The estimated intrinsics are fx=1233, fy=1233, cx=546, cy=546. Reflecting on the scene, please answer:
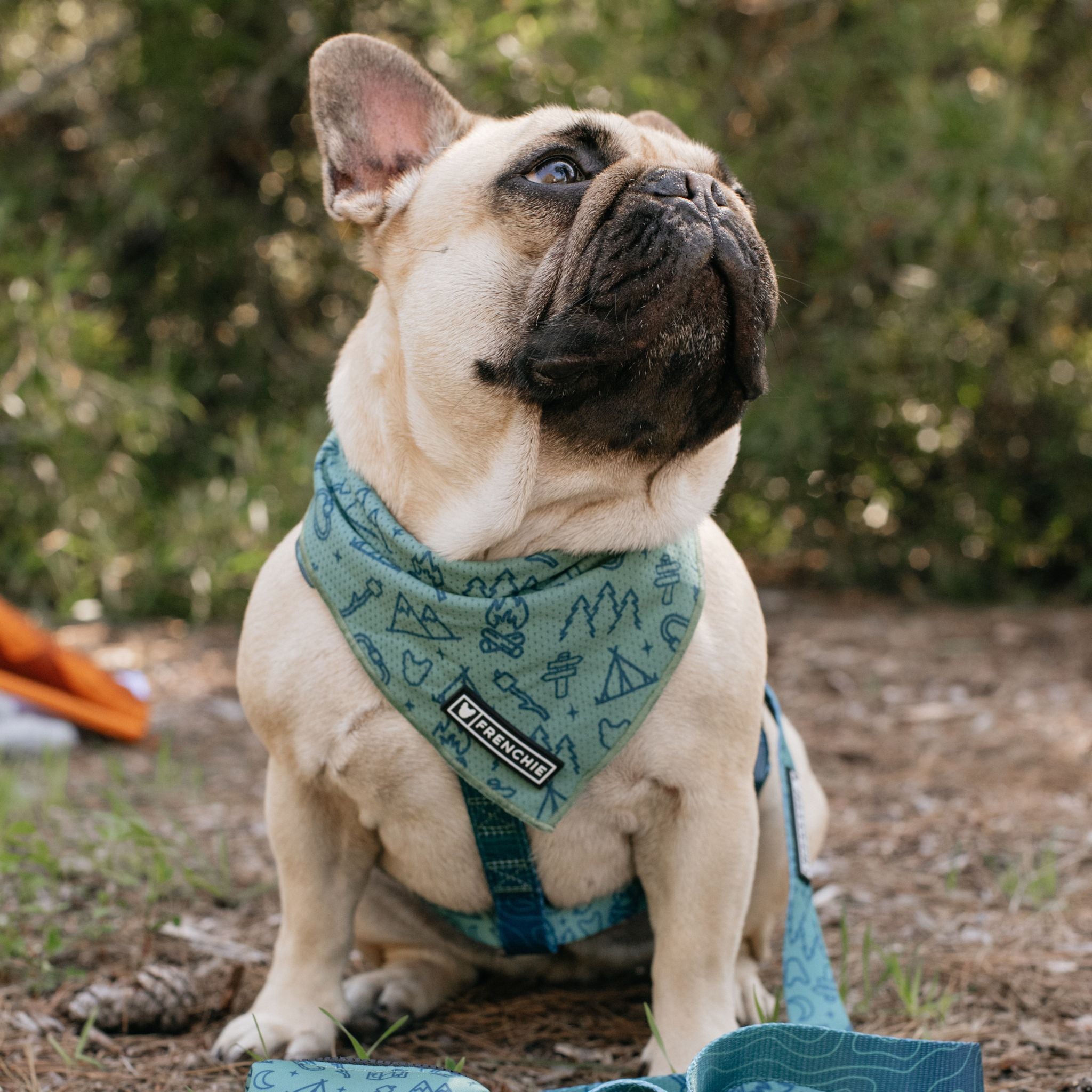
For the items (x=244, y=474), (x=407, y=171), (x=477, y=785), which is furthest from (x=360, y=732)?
(x=244, y=474)

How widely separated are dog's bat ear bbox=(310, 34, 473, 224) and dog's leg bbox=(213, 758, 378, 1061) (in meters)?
1.08

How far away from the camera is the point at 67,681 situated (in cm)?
430

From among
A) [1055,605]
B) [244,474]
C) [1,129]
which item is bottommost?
[1055,605]

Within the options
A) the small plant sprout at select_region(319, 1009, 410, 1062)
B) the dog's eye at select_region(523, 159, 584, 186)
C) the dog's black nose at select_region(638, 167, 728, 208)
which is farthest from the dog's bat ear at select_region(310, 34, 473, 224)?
the small plant sprout at select_region(319, 1009, 410, 1062)

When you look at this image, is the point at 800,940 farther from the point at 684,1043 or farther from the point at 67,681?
the point at 67,681

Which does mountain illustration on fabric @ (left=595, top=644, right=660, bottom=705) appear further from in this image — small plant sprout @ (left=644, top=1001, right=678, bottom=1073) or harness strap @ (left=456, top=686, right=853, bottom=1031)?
small plant sprout @ (left=644, top=1001, right=678, bottom=1073)

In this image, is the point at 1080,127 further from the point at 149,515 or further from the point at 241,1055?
the point at 241,1055

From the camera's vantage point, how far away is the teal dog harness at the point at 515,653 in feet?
6.59

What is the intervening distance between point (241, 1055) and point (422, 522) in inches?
39.0

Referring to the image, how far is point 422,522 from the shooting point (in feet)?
6.93

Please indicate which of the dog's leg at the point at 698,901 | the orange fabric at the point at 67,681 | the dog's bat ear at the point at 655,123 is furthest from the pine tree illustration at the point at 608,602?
the orange fabric at the point at 67,681

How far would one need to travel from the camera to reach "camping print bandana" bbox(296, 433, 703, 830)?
6.59 ft

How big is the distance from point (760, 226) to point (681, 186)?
4.12 m

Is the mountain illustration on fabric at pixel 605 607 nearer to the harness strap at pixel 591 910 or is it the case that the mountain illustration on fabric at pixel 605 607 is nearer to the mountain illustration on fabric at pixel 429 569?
the mountain illustration on fabric at pixel 429 569
